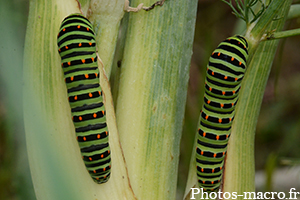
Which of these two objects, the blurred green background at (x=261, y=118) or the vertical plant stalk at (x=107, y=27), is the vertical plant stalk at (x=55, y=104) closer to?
the vertical plant stalk at (x=107, y=27)

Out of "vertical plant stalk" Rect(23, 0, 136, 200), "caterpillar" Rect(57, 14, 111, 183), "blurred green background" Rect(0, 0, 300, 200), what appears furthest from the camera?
"blurred green background" Rect(0, 0, 300, 200)

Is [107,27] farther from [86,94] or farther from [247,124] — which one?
[247,124]

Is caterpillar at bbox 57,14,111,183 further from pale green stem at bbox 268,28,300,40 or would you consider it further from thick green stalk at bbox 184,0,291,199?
pale green stem at bbox 268,28,300,40

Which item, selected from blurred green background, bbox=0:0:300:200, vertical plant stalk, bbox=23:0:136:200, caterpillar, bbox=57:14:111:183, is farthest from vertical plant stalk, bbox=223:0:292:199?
caterpillar, bbox=57:14:111:183

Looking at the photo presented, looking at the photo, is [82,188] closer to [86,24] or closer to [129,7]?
[86,24]

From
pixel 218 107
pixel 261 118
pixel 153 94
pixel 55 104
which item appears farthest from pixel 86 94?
pixel 261 118

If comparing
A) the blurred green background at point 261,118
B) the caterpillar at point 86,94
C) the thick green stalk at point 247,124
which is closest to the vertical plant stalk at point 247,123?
the thick green stalk at point 247,124
